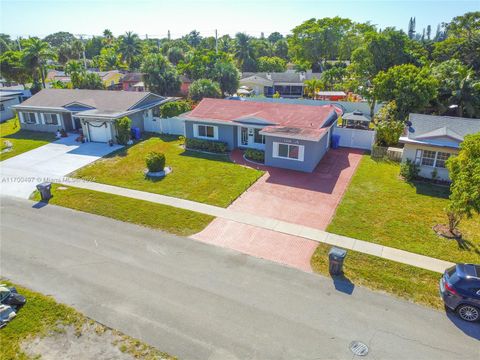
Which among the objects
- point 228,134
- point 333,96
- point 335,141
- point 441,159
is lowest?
point 335,141

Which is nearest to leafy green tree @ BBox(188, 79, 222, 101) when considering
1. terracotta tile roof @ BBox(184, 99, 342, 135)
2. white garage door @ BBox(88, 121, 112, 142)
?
terracotta tile roof @ BBox(184, 99, 342, 135)

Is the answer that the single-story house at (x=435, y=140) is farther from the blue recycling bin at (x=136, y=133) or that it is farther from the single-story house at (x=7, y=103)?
the single-story house at (x=7, y=103)

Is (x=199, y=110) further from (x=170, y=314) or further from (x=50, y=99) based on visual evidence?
Answer: (x=170, y=314)

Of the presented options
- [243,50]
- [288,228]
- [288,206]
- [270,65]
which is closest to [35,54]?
[243,50]

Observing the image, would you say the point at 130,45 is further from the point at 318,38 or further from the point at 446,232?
the point at 446,232

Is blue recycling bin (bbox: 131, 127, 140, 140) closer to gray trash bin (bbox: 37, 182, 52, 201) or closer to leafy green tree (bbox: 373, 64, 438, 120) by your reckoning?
gray trash bin (bbox: 37, 182, 52, 201)

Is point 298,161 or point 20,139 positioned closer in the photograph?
point 298,161

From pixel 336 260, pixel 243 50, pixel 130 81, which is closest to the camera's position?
pixel 336 260
